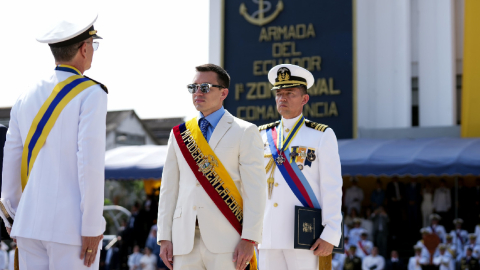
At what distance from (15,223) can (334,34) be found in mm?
15265

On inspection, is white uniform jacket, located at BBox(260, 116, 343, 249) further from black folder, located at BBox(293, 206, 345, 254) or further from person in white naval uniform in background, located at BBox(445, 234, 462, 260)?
person in white naval uniform in background, located at BBox(445, 234, 462, 260)

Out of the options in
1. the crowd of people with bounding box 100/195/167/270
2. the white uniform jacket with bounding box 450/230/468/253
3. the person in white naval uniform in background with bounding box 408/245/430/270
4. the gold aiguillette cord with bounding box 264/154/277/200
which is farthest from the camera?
the crowd of people with bounding box 100/195/167/270

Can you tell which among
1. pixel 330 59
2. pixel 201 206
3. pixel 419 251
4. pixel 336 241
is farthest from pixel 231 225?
pixel 330 59

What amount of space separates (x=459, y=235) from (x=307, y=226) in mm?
10741

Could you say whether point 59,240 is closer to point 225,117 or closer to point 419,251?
point 225,117

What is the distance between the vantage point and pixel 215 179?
3625mm

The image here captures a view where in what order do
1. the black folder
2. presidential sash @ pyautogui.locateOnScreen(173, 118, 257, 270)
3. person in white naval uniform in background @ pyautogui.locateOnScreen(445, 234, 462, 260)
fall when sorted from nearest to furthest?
presidential sash @ pyautogui.locateOnScreen(173, 118, 257, 270), the black folder, person in white naval uniform in background @ pyautogui.locateOnScreen(445, 234, 462, 260)

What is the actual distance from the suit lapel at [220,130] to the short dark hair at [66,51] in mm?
988

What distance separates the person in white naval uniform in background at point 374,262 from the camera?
45.6 ft

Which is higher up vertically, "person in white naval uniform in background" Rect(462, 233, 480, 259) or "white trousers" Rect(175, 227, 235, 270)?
"white trousers" Rect(175, 227, 235, 270)

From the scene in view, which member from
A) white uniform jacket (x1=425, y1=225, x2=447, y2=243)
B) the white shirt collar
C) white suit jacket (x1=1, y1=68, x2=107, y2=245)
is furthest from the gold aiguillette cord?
white uniform jacket (x1=425, y1=225, x2=447, y2=243)

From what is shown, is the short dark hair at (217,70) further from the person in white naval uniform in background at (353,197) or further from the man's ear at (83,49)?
the person in white naval uniform in background at (353,197)

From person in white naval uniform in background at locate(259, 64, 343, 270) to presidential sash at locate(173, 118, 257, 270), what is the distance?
0.72 metres

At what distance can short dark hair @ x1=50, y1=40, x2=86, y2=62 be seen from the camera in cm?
329
